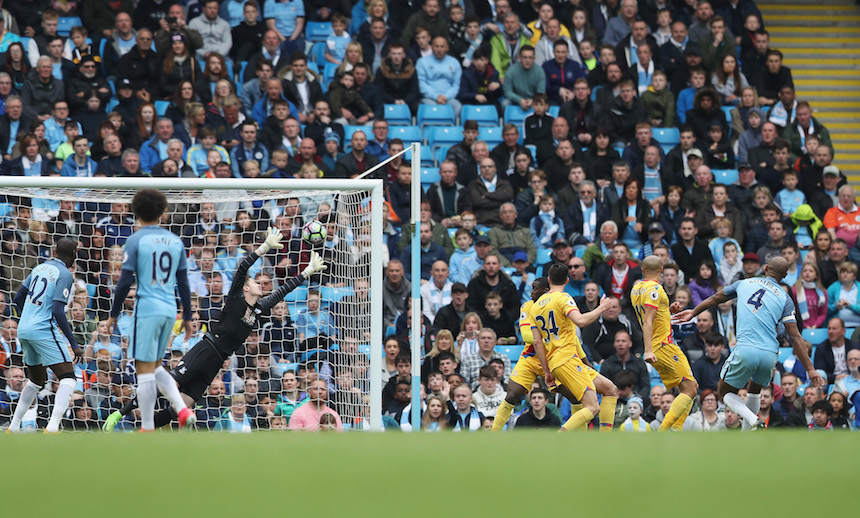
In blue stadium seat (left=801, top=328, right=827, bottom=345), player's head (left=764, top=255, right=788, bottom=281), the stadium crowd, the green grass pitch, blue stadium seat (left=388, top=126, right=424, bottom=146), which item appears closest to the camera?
the green grass pitch

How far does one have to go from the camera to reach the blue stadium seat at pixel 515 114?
53.5 feet

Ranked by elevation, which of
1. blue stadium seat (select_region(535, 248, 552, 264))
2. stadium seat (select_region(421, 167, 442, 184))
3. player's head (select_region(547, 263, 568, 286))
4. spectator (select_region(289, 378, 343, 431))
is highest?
stadium seat (select_region(421, 167, 442, 184))

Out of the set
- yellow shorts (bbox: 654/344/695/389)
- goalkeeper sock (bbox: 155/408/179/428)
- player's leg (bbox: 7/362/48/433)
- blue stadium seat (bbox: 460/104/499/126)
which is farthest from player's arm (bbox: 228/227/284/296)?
blue stadium seat (bbox: 460/104/499/126)

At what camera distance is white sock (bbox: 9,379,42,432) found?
952cm

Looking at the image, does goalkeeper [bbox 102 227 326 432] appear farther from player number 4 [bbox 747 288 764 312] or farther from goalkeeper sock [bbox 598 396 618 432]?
player number 4 [bbox 747 288 764 312]

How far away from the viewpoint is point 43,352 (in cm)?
950

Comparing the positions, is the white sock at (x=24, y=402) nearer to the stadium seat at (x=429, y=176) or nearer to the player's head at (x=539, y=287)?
the player's head at (x=539, y=287)

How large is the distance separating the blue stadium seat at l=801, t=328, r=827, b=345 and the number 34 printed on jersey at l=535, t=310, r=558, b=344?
5.14m

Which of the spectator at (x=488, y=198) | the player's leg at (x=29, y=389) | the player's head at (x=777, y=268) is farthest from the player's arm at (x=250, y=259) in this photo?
the spectator at (x=488, y=198)

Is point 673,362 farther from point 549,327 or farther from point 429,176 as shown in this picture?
point 429,176

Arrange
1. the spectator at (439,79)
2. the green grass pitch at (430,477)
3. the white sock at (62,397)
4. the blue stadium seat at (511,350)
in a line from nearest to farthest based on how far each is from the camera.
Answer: the green grass pitch at (430,477)
the white sock at (62,397)
the blue stadium seat at (511,350)
the spectator at (439,79)

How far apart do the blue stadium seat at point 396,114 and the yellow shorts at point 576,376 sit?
7.06 metres

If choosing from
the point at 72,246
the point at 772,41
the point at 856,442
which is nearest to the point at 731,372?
the point at 856,442

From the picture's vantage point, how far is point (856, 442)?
16.1 feet
